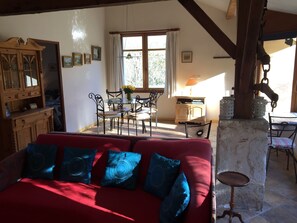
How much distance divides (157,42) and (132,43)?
0.73 meters

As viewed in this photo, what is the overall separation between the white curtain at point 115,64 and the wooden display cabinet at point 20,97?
121 inches

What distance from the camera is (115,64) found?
285 inches

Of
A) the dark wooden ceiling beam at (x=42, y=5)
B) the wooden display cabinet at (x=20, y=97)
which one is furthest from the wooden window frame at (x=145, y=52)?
the dark wooden ceiling beam at (x=42, y=5)

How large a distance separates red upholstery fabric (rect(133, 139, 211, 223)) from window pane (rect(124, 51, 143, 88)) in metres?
4.71

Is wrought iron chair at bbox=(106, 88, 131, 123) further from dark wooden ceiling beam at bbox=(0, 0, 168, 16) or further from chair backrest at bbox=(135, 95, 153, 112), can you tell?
dark wooden ceiling beam at bbox=(0, 0, 168, 16)

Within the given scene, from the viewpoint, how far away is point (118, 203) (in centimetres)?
226

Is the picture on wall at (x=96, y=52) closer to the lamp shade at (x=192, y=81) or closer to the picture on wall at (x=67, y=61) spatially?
the picture on wall at (x=67, y=61)

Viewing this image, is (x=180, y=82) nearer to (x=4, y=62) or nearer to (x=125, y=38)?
(x=125, y=38)

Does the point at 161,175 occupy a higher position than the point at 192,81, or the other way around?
the point at 192,81

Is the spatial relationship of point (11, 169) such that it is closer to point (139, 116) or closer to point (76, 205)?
point (76, 205)

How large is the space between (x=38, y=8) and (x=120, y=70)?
4.19 m

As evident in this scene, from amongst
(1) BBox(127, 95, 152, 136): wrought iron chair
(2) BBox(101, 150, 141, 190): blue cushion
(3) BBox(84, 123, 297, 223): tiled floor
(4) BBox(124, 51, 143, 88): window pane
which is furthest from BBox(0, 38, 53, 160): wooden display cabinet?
(4) BBox(124, 51, 143, 88): window pane

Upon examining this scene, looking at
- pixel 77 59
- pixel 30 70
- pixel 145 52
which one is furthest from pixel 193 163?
pixel 145 52

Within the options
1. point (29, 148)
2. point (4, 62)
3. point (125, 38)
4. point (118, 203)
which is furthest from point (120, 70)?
point (118, 203)
